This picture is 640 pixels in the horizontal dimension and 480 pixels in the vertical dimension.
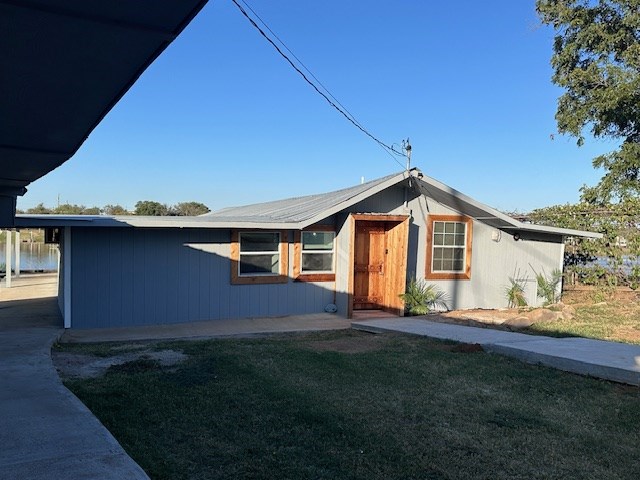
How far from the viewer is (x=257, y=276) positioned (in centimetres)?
1112

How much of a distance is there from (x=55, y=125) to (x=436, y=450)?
11.8ft

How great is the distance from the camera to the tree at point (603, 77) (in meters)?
14.3

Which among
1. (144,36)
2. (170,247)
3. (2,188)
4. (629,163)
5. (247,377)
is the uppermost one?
(629,163)

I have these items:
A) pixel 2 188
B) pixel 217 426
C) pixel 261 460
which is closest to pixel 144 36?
pixel 261 460

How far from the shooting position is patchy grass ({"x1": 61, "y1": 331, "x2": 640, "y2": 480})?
3740 mm

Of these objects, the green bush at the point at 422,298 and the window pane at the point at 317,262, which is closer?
the window pane at the point at 317,262

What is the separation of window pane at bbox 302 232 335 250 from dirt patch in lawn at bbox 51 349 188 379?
183 inches

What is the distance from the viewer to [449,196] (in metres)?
12.0

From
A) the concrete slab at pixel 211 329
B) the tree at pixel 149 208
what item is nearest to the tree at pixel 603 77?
the concrete slab at pixel 211 329

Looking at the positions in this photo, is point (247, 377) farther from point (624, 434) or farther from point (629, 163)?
point (629, 163)

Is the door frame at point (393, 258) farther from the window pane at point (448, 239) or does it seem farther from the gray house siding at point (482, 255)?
the window pane at point (448, 239)

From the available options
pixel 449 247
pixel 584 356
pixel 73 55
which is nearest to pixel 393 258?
pixel 449 247

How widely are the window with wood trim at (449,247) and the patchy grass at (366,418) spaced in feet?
17.7

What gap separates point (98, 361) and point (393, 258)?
22.3ft
